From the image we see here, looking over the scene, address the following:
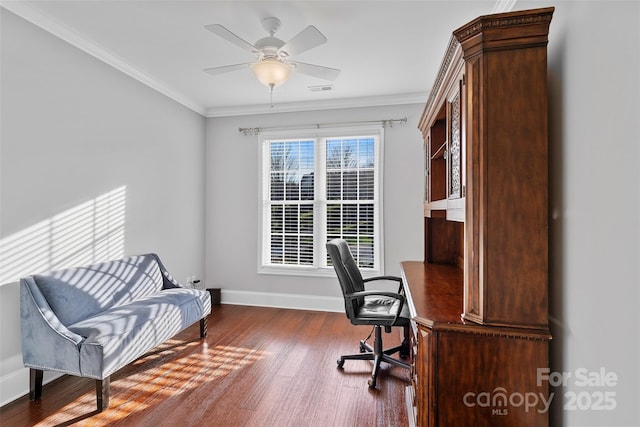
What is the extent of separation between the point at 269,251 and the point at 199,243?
1.00 metres

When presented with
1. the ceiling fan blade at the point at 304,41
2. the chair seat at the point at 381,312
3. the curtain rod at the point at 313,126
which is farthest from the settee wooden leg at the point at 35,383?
the curtain rod at the point at 313,126

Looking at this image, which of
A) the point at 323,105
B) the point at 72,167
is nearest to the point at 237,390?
the point at 72,167

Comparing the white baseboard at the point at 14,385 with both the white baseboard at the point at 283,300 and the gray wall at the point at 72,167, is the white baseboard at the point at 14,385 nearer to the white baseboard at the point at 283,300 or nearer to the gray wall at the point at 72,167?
the gray wall at the point at 72,167

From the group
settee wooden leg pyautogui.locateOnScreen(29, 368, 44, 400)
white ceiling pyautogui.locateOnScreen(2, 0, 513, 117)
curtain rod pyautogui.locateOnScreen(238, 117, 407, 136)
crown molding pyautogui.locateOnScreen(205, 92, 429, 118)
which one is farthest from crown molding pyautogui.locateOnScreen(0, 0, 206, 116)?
settee wooden leg pyautogui.locateOnScreen(29, 368, 44, 400)

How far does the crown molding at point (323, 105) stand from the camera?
4.09 metres

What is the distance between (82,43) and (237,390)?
3107 mm

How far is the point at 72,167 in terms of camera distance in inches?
110

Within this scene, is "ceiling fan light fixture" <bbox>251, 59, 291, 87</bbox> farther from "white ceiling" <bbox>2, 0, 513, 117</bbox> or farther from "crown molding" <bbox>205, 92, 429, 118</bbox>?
"crown molding" <bbox>205, 92, 429, 118</bbox>

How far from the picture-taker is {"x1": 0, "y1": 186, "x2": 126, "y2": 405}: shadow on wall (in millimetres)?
2314

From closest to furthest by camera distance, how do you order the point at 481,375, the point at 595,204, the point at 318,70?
the point at 595,204
the point at 481,375
the point at 318,70

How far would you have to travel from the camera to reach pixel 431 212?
2.81 meters

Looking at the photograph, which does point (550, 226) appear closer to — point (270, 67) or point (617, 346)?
point (617, 346)

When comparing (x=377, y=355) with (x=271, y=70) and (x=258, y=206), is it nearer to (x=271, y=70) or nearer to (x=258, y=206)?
(x=271, y=70)

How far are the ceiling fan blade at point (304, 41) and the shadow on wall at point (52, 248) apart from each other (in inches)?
87.2
